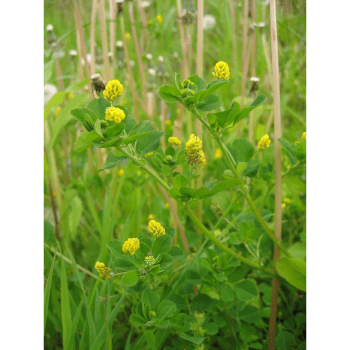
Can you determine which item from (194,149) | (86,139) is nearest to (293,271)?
(194,149)

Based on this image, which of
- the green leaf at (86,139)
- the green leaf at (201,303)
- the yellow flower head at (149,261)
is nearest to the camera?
the green leaf at (86,139)

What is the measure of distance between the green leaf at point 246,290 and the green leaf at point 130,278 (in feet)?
0.64

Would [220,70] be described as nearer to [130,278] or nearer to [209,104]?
[209,104]

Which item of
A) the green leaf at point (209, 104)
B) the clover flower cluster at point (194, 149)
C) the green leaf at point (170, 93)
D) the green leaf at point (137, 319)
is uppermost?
the green leaf at point (170, 93)

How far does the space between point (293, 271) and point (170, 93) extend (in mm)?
299

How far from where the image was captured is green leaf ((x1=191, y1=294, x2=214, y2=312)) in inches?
23.6

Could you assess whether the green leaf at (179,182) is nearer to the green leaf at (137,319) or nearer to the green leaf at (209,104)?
the green leaf at (209,104)

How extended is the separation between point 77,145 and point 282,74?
140 cm

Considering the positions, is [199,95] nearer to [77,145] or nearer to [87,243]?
[77,145]

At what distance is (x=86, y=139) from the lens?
0.39 m

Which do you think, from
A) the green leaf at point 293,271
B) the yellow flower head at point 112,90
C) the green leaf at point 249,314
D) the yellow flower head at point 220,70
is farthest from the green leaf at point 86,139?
the green leaf at point 249,314

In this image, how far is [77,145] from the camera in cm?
40

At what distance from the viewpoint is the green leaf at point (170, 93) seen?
1.40ft

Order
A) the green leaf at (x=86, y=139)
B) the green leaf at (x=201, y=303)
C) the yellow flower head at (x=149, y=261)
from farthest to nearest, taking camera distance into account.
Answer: the green leaf at (x=201, y=303), the yellow flower head at (x=149, y=261), the green leaf at (x=86, y=139)
